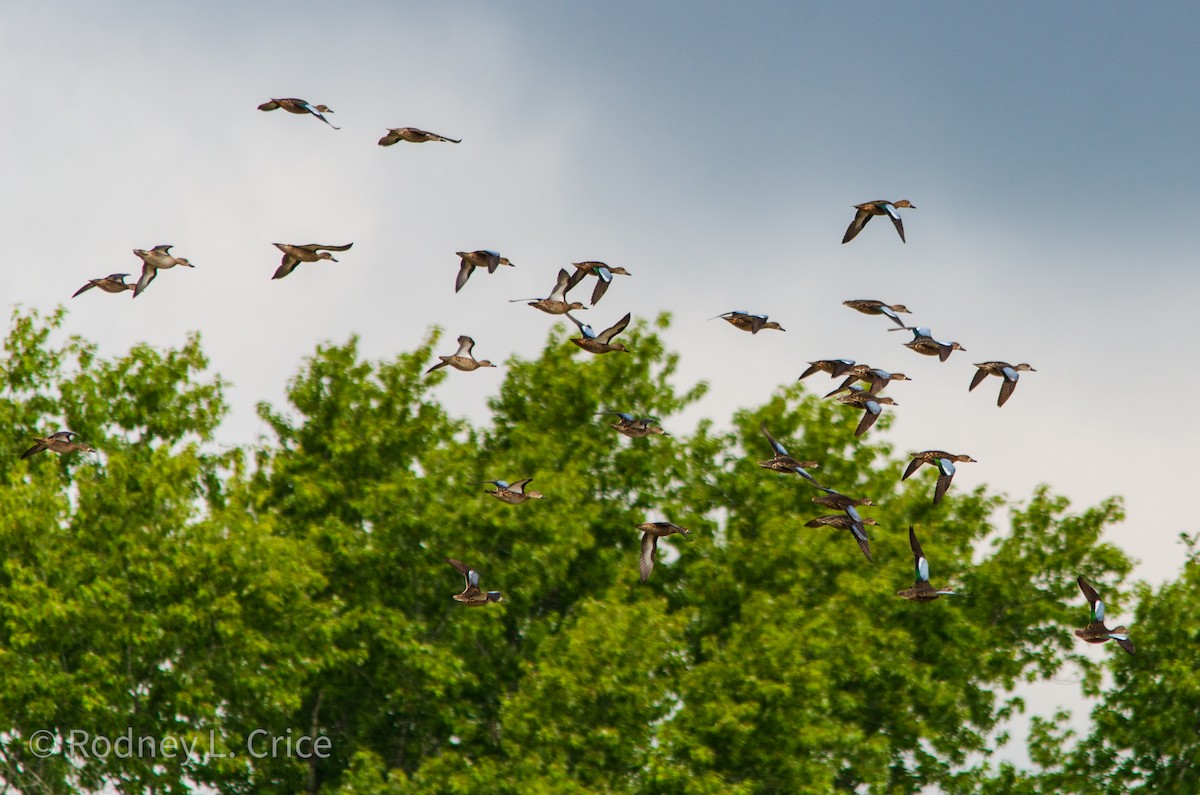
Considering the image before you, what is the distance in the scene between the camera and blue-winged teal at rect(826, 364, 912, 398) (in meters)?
30.2

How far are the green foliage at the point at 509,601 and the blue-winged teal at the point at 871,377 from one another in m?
11.4

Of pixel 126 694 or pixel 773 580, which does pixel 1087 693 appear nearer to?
pixel 773 580

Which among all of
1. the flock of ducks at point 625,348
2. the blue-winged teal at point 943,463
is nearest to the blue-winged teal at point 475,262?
the flock of ducks at point 625,348

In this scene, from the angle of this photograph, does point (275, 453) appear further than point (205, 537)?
Yes

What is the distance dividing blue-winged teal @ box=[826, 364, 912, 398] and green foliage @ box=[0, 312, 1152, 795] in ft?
37.5

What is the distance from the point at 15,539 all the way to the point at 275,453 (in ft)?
34.6

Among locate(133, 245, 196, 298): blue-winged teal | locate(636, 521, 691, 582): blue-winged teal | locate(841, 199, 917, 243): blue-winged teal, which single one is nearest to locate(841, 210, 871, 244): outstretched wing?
locate(841, 199, 917, 243): blue-winged teal

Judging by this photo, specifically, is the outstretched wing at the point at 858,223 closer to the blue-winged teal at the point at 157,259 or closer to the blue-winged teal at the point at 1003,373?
the blue-winged teal at the point at 1003,373

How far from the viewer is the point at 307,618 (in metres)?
43.3

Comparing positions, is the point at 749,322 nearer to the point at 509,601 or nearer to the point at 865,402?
the point at 865,402

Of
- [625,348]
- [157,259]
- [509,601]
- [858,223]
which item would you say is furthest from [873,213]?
[509,601]

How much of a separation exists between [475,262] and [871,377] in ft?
20.2

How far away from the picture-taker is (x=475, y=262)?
30672 millimetres

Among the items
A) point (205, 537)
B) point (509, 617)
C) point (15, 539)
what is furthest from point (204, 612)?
point (509, 617)
